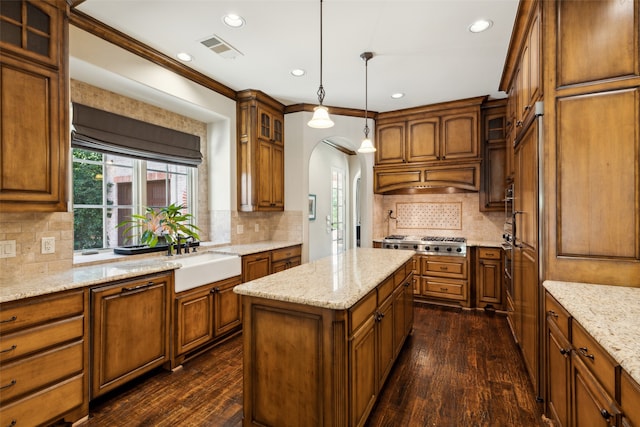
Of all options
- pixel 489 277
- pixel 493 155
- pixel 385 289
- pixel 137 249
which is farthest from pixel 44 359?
pixel 493 155

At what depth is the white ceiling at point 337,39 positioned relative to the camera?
231cm

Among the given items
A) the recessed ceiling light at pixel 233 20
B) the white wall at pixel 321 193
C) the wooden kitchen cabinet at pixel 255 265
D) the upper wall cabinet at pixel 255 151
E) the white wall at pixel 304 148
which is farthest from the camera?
the white wall at pixel 321 193

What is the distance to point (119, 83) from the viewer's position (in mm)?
2812

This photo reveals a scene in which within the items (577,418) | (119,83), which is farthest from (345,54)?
(577,418)

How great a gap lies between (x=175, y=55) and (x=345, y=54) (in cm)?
165

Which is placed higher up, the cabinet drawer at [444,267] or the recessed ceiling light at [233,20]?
the recessed ceiling light at [233,20]

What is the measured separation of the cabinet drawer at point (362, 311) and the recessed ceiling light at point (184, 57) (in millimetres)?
2807

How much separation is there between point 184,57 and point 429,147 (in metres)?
3.31

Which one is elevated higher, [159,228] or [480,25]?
[480,25]

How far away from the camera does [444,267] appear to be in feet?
13.9

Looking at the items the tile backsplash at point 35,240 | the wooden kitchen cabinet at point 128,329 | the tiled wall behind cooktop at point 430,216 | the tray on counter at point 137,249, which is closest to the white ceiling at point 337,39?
the tile backsplash at point 35,240

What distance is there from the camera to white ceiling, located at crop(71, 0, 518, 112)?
91.0 inches

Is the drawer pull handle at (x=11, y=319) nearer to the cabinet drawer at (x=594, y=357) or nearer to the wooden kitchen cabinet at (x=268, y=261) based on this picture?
the wooden kitchen cabinet at (x=268, y=261)

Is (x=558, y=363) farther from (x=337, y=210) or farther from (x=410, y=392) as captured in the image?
(x=337, y=210)
